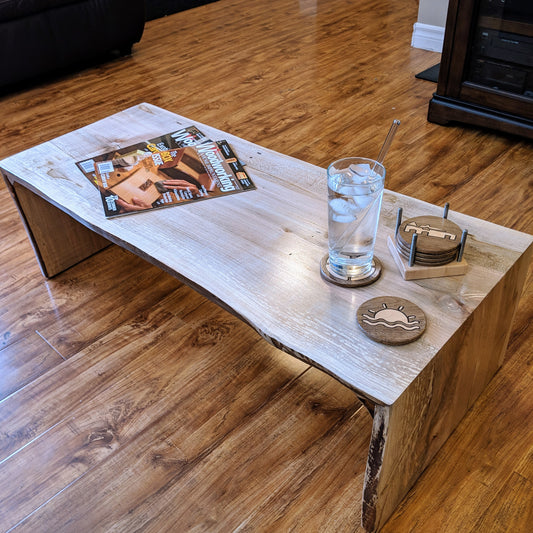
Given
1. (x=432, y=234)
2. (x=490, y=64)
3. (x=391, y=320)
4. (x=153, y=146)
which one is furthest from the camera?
(x=490, y=64)

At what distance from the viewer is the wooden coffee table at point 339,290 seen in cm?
85

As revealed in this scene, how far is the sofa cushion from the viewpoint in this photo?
2469mm

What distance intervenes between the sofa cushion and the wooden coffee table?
1475 mm

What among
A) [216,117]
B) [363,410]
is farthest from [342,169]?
[216,117]

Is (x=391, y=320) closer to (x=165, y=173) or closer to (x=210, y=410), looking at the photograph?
(x=210, y=410)

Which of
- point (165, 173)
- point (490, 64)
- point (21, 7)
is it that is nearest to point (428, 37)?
point (490, 64)

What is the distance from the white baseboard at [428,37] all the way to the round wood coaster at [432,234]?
217 centimetres

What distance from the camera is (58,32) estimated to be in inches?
106

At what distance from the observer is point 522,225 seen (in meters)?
1.70

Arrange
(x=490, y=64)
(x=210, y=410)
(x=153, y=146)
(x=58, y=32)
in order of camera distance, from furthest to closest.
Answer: (x=58, y=32) < (x=490, y=64) < (x=153, y=146) < (x=210, y=410)

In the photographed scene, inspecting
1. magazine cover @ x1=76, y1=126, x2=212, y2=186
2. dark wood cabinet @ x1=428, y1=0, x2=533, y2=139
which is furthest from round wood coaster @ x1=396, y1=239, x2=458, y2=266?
dark wood cabinet @ x1=428, y1=0, x2=533, y2=139

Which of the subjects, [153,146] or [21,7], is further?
[21,7]

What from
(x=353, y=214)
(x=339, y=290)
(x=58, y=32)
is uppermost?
(x=353, y=214)

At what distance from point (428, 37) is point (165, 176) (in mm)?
2128
